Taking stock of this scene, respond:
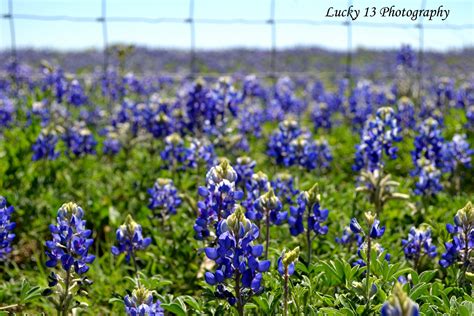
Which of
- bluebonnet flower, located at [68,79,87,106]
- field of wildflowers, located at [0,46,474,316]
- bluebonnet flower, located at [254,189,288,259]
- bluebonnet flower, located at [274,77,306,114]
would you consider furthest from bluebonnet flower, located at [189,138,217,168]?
bluebonnet flower, located at [274,77,306,114]

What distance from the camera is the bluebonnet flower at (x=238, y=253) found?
2307 millimetres

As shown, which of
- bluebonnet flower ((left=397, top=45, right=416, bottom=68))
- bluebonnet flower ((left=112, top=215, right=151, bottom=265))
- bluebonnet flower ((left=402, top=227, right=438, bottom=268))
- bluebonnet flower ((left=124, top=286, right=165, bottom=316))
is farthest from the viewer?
bluebonnet flower ((left=397, top=45, right=416, bottom=68))

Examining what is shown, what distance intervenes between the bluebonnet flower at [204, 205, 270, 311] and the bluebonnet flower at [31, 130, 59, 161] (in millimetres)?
3036

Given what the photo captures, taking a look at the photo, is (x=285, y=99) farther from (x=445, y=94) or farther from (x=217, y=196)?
Result: (x=217, y=196)

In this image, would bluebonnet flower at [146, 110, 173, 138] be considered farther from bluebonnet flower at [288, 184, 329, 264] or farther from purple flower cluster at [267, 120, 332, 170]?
bluebonnet flower at [288, 184, 329, 264]

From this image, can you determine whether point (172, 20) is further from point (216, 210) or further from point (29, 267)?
point (216, 210)

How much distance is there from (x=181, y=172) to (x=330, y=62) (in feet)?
72.0

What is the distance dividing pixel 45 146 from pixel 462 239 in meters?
3.26

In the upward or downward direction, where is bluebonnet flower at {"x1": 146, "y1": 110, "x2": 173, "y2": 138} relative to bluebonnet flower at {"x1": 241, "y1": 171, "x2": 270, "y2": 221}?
upward

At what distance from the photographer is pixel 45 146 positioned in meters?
5.10

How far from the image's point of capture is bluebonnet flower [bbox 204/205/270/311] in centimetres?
231

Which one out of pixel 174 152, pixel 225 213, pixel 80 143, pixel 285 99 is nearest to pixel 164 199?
pixel 174 152

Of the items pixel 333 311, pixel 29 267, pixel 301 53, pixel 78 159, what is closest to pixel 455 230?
pixel 333 311

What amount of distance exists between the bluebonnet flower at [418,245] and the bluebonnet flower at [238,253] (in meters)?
1.26
